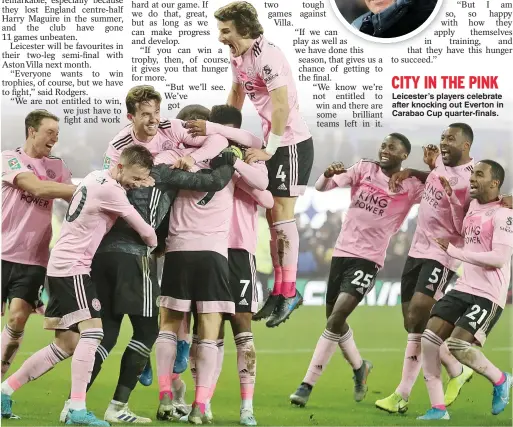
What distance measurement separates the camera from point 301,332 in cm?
614

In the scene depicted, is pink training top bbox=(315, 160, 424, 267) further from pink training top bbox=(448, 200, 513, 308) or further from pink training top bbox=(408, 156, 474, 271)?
pink training top bbox=(448, 200, 513, 308)

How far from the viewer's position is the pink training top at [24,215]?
5625mm

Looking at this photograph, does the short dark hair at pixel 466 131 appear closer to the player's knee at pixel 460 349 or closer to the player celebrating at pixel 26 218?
the player's knee at pixel 460 349

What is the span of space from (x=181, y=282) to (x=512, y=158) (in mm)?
2485

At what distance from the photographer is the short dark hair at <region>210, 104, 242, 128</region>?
562 cm

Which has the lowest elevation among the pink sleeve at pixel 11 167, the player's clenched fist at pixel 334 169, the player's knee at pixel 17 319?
the player's knee at pixel 17 319

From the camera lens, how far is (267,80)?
18.4ft

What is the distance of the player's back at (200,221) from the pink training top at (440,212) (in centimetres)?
140

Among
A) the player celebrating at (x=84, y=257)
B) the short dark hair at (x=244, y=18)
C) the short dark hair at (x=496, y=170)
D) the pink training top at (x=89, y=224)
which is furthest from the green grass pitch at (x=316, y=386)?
the short dark hair at (x=244, y=18)

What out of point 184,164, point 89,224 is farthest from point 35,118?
point 184,164

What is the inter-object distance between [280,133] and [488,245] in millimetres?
1556

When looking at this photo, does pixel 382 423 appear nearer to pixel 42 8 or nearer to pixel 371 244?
pixel 371 244

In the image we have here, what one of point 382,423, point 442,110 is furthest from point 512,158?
point 382,423

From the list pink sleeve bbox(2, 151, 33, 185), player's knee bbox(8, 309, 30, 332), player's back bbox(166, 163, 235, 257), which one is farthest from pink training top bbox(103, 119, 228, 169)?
player's knee bbox(8, 309, 30, 332)
